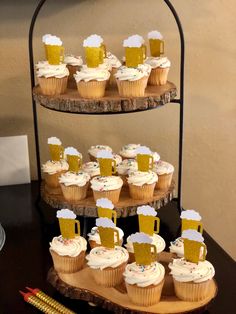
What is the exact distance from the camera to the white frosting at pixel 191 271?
Answer: 1292 mm

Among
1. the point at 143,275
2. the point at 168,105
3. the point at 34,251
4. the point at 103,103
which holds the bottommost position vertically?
the point at 34,251

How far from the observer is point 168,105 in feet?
7.27

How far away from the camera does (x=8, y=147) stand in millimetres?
2088

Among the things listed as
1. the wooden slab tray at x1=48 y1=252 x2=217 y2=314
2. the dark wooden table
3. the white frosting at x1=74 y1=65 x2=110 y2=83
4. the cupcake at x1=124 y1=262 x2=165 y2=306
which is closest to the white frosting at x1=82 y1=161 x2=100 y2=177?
the dark wooden table

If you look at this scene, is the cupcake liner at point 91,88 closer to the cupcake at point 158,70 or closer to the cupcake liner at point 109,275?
the cupcake at point 158,70

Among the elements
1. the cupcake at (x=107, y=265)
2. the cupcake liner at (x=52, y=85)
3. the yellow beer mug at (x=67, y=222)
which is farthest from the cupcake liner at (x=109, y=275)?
the cupcake liner at (x=52, y=85)

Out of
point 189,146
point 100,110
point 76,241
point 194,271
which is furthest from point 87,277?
point 189,146

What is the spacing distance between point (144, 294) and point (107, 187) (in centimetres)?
41

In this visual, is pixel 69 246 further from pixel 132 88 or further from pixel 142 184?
pixel 132 88

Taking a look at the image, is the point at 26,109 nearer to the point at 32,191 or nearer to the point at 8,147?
the point at 8,147

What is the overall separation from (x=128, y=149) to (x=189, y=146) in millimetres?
434

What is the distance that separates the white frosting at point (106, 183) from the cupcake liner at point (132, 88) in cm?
24

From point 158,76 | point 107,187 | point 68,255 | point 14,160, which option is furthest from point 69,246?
point 14,160

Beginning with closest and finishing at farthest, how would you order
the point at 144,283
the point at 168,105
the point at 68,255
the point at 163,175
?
the point at 144,283 → the point at 68,255 → the point at 163,175 → the point at 168,105
